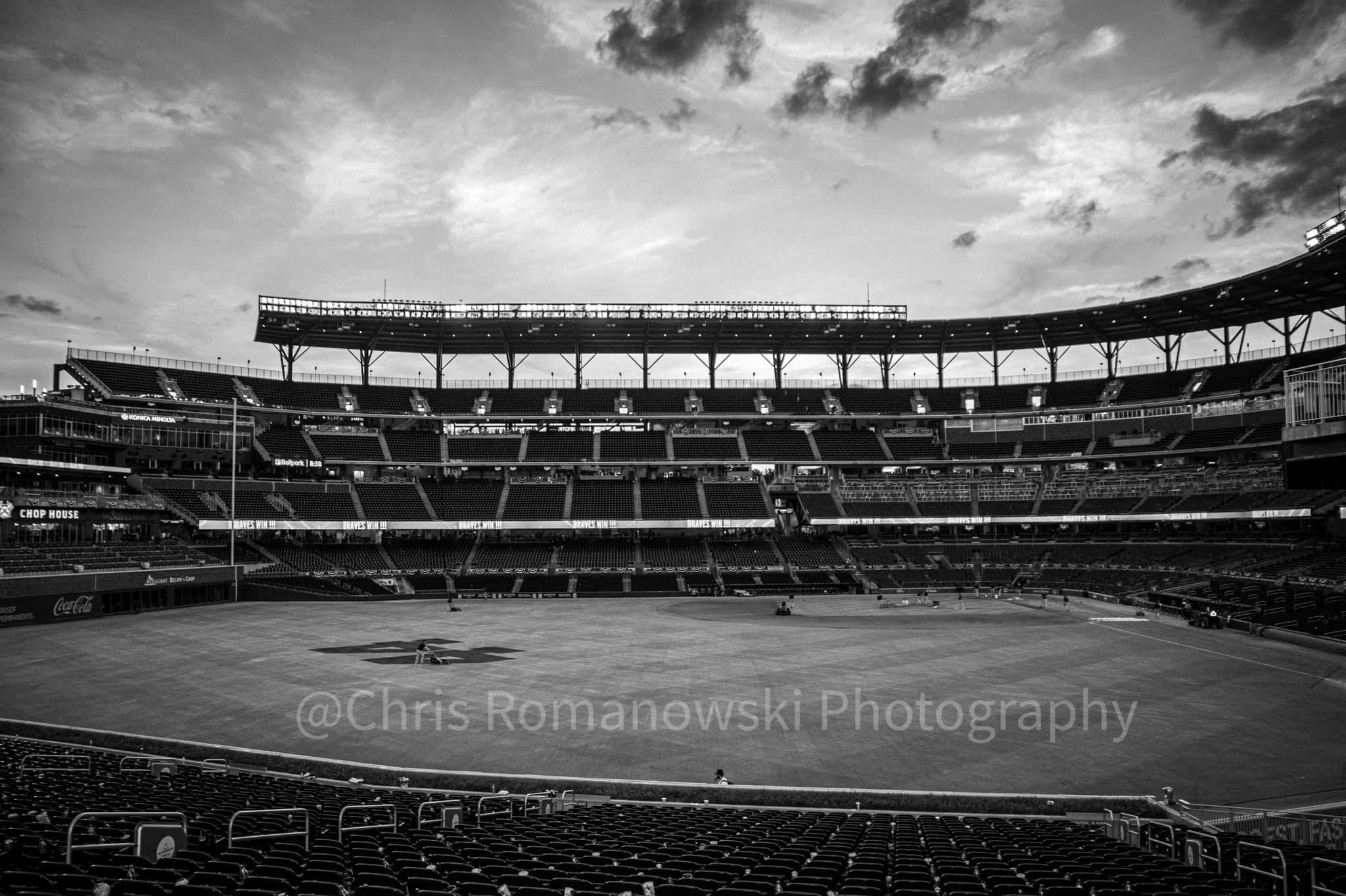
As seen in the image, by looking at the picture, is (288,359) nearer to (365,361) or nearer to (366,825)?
(365,361)

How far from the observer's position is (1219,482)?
75312mm

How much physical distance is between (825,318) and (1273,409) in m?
43.0

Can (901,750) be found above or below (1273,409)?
below

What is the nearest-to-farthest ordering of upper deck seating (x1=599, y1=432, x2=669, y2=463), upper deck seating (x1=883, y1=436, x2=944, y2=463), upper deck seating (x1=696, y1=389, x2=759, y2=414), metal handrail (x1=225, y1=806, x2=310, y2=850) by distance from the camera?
metal handrail (x1=225, y1=806, x2=310, y2=850) < upper deck seating (x1=599, y1=432, x2=669, y2=463) < upper deck seating (x1=883, y1=436, x2=944, y2=463) < upper deck seating (x1=696, y1=389, x2=759, y2=414)

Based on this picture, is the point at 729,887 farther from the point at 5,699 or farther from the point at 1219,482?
the point at 1219,482

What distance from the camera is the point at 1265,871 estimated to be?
1052cm

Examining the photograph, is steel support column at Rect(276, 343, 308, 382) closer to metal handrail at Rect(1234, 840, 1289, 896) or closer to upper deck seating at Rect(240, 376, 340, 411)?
upper deck seating at Rect(240, 376, 340, 411)

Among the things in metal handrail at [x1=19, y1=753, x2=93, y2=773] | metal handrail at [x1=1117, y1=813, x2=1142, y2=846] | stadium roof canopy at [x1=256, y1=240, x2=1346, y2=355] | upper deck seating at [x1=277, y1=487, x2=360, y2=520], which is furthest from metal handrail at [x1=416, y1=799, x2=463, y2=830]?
stadium roof canopy at [x1=256, y1=240, x2=1346, y2=355]

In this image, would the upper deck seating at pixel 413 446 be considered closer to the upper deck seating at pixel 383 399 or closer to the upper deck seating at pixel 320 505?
the upper deck seating at pixel 383 399

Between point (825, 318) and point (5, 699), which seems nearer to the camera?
point (5, 699)

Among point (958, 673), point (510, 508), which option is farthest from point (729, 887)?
point (510, 508)

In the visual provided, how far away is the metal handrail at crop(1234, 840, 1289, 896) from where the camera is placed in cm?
975

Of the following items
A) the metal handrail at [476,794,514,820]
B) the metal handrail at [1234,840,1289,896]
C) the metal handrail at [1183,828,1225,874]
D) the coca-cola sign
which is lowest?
the coca-cola sign

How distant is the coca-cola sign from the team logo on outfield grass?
23.5 m
